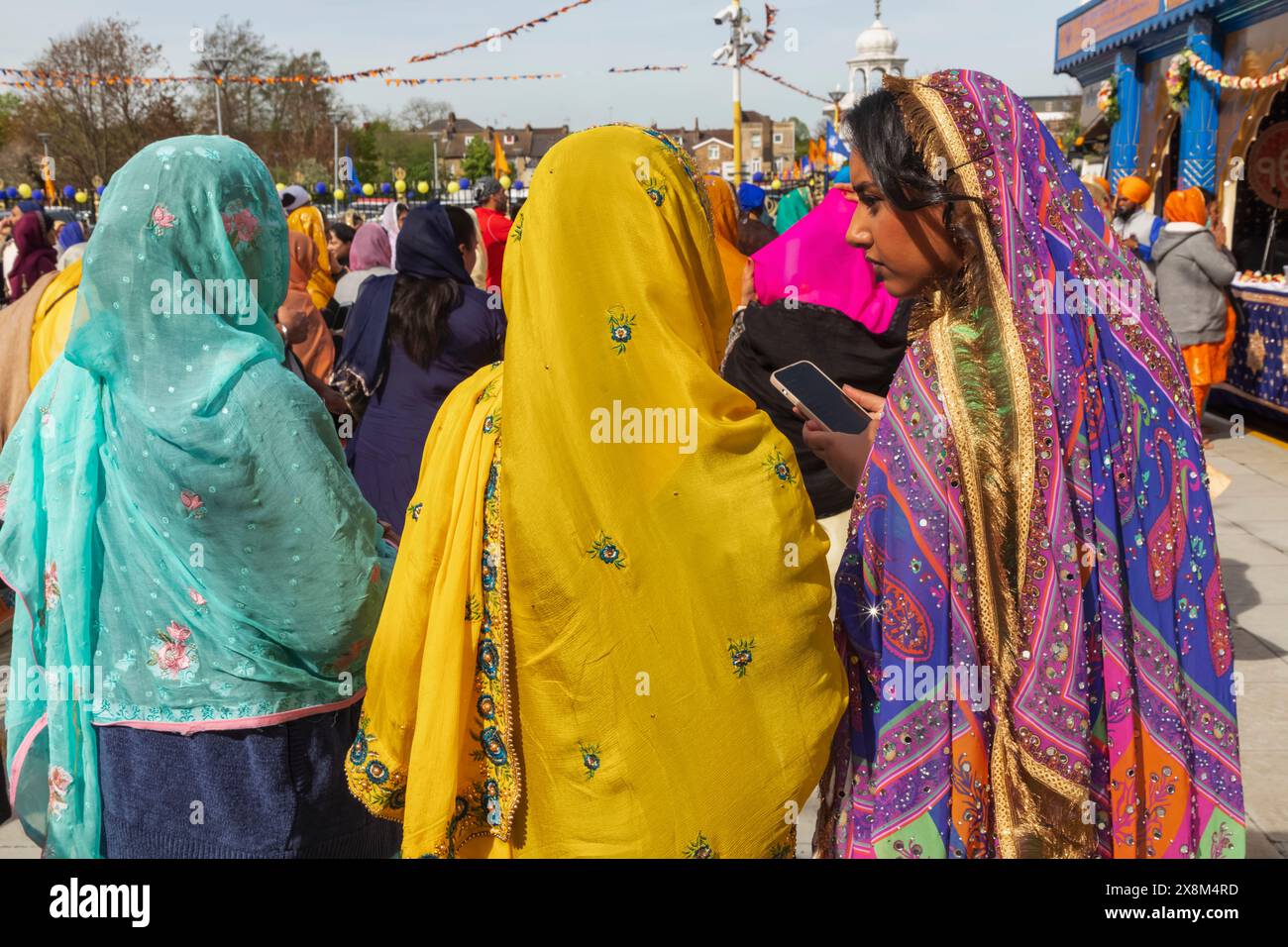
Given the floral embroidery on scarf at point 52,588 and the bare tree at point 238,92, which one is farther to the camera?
the bare tree at point 238,92

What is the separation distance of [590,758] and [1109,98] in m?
15.9

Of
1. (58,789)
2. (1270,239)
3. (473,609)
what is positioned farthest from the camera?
(1270,239)

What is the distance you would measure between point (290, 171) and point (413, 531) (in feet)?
148

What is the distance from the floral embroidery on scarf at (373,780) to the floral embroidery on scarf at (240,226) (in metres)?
1.01

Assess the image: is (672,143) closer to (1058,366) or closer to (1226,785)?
(1058,366)

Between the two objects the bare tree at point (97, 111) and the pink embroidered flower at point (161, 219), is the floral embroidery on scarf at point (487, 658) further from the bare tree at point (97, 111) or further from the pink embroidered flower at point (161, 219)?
the bare tree at point (97, 111)

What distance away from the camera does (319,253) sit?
714 cm

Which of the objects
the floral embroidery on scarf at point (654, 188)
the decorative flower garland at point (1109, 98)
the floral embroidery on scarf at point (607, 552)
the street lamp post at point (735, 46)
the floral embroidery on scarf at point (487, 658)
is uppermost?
the street lamp post at point (735, 46)

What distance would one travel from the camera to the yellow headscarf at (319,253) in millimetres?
7016

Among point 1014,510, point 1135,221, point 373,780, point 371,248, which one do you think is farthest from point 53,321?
point 1135,221

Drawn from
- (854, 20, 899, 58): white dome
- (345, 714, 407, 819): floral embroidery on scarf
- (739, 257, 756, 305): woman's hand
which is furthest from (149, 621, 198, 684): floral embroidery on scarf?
(854, 20, 899, 58): white dome

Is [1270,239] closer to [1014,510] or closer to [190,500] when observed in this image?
[1014,510]

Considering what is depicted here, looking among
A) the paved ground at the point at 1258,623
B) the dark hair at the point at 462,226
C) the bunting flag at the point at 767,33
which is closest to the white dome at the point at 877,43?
the bunting flag at the point at 767,33

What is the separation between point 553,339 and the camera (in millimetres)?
1627
